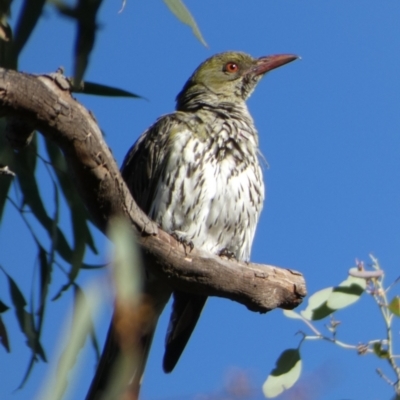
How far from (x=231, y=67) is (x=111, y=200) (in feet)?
8.47

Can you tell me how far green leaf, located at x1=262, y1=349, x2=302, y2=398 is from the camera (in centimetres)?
299

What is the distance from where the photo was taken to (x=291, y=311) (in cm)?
329

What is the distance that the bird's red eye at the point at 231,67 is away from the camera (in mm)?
5075

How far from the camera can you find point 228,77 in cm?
504

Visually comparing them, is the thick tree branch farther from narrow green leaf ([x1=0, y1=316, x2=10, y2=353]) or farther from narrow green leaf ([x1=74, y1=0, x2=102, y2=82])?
narrow green leaf ([x1=0, y1=316, x2=10, y2=353])

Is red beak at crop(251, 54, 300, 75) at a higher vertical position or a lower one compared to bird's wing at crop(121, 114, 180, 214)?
higher

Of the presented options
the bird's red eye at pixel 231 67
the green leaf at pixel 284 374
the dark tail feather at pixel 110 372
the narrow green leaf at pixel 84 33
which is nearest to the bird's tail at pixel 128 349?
the dark tail feather at pixel 110 372

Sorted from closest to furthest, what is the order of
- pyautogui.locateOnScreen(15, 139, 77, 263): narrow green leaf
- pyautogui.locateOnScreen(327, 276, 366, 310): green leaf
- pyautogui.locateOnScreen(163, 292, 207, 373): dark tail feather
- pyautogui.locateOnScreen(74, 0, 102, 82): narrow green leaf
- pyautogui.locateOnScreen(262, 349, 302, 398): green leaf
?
1. pyautogui.locateOnScreen(74, 0, 102, 82): narrow green leaf
2. pyautogui.locateOnScreen(262, 349, 302, 398): green leaf
3. pyautogui.locateOnScreen(327, 276, 366, 310): green leaf
4. pyautogui.locateOnScreen(15, 139, 77, 263): narrow green leaf
5. pyautogui.locateOnScreen(163, 292, 207, 373): dark tail feather

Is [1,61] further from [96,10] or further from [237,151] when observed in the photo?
[237,151]

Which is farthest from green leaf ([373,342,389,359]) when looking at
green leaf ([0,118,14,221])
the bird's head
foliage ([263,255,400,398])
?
the bird's head

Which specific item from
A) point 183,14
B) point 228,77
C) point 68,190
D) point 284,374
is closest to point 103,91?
point 68,190

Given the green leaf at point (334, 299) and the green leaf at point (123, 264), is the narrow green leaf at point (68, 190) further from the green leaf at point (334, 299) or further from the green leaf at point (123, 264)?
the green leaf at point (334, 299)

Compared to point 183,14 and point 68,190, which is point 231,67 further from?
point 183,14

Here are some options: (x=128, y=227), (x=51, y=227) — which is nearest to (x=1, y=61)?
(x=128, y=227)
